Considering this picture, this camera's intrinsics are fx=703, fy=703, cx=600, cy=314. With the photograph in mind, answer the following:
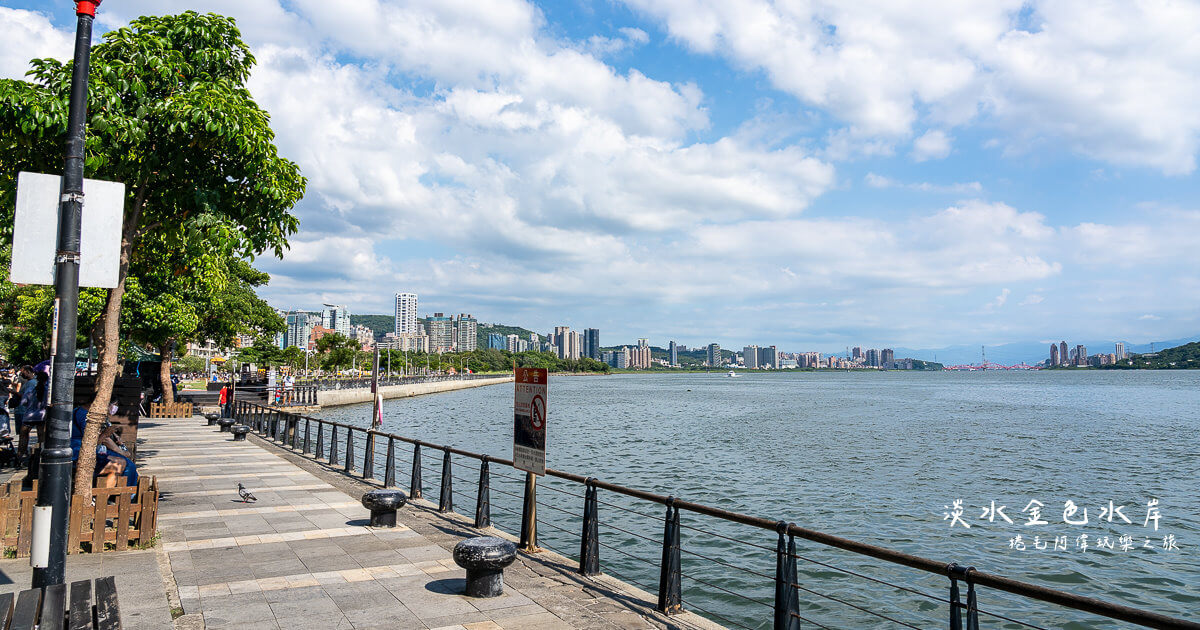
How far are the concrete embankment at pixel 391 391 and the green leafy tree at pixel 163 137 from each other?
5632cm

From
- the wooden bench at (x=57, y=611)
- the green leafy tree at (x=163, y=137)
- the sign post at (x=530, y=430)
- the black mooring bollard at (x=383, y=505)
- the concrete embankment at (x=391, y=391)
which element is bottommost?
A: the concrete embankment at (x=391, y=391)

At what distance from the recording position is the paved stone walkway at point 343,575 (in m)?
6.95

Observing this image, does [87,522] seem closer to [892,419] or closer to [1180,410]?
[892,419]

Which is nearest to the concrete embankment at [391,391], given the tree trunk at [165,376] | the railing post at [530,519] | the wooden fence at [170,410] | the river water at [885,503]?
the river water at [885,503]

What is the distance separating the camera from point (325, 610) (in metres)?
7.11

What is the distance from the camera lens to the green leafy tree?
8.65m

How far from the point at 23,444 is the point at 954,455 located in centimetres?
3585

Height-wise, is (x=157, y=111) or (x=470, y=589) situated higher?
(x=157, y=111)

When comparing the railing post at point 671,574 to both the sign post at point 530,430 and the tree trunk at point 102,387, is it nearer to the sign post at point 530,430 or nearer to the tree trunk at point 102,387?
the sign post at point 530,430

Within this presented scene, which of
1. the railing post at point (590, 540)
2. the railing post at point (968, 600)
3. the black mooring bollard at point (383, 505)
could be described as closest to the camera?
the railing post at point (968, 600)

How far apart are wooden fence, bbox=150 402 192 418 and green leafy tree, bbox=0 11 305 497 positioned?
101ft

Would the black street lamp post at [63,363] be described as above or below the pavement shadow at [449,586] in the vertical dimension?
above

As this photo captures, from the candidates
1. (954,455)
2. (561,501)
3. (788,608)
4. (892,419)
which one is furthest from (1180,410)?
(788,608)

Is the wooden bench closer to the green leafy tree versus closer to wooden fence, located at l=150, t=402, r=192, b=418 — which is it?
the green leafy tree
